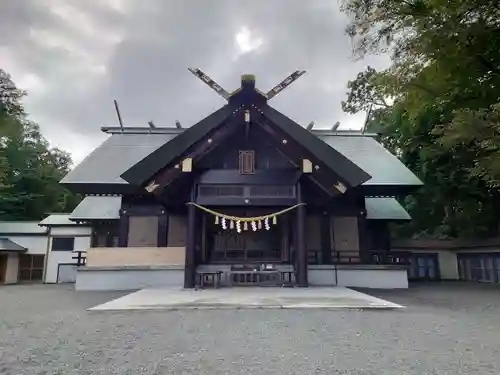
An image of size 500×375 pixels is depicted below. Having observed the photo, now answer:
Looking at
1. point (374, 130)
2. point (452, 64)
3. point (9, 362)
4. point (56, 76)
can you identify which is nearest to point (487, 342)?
point (9, 362)

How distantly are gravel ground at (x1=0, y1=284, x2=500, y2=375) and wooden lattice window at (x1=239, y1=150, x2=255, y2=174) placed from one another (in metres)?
5.06

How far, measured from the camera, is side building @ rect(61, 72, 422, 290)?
31.0 feet

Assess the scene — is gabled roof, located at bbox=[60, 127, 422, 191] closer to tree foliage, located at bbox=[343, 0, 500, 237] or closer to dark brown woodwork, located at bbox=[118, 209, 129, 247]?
dark brown woodwork, located at bbox=[118, 209, 129, 247]

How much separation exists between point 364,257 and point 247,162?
5294mm

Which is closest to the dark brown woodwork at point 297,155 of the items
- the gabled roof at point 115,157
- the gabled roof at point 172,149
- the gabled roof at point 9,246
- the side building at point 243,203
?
the side building at point 243,203

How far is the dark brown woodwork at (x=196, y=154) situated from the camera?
30.9 ft

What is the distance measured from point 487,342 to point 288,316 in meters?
2.37

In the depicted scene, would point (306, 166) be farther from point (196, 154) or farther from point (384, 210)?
point (384, 210)

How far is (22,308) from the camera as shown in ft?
22.1

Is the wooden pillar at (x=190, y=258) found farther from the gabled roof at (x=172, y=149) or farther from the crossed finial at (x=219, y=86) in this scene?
the crossed finial at (x=219, y=86)

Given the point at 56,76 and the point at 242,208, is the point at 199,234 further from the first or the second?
the point at 56,76

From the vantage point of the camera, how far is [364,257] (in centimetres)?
1203

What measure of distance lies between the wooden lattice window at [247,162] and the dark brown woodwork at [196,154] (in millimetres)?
783

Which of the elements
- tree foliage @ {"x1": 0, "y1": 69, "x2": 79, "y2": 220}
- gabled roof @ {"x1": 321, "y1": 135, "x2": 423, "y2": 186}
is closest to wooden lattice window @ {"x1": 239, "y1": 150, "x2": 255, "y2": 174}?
gabled roof @ {"x1": 321, "y1": 135, "x2": 423, "y2": 186}
